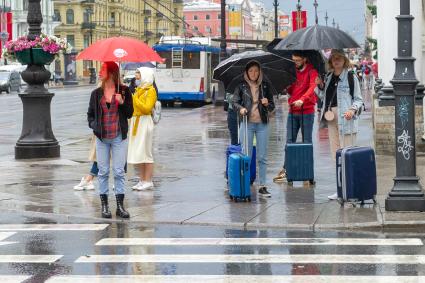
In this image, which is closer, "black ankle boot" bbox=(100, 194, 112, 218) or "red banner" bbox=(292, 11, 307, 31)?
"black ankle boot" bbox=(100, 194, 112, 218)

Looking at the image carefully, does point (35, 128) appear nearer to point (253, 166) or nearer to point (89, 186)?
point (89, 186)

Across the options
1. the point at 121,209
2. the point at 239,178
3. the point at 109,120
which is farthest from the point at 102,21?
the point at 121,209

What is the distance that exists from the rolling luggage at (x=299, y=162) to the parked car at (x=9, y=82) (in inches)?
2112

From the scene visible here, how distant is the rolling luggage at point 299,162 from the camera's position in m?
13.4

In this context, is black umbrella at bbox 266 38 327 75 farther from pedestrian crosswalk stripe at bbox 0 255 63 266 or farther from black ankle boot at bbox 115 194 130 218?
pedestrian crosswalk stripe at bbox 0 255 63 266

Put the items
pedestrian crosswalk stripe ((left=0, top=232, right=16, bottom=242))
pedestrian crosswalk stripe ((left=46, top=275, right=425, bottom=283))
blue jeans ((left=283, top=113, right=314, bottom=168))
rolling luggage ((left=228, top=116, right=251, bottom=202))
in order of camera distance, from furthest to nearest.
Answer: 1. blue jeans ((left=283, top=113, right=314, bottom=168))
2. rolling luggage ((left=228, top=116, right=251, bottom=202))
3. pedestrian crosswalk stripe ((left=0, top=232, right=16, bottom=242))
4. pedestrian crosswalk stripe ((left=46, top=275, right=425, bottom=283))

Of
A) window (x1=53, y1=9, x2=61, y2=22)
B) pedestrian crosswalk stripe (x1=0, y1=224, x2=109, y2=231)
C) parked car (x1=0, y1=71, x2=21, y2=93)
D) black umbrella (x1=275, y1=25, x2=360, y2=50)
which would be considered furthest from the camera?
window (x1=53, y1=9, x2=61, y2=22)

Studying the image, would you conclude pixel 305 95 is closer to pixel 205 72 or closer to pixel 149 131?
pixel 149 131

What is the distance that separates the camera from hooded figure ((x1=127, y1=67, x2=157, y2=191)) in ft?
43.3

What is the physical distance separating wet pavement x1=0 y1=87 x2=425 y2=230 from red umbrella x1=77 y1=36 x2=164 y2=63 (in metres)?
1.86

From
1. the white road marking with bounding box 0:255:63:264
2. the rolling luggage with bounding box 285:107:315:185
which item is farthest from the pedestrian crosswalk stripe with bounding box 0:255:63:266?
the rolling luggage with bounding box 285:107:315:185

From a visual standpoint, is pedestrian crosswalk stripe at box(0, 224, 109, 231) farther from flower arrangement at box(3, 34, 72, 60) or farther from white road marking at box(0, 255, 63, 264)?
flower arrangement at box(3, 34, 72, 60)

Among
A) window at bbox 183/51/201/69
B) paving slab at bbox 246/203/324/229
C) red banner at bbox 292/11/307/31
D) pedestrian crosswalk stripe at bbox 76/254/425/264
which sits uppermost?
red banner at bbox 292/11/307/31

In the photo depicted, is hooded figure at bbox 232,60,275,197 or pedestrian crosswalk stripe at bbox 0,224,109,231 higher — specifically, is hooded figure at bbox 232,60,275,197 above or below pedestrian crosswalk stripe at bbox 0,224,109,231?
above
